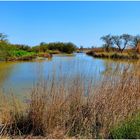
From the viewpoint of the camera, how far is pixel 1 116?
469cm

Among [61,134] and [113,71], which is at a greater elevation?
[113,71]

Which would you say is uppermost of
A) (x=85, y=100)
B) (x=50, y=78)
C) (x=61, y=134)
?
(x=50, y=78)

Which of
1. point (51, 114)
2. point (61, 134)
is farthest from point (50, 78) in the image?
point (61, 134)

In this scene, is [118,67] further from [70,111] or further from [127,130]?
[127,130]

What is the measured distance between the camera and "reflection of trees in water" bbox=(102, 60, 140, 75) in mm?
5172

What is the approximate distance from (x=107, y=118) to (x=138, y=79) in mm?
1083

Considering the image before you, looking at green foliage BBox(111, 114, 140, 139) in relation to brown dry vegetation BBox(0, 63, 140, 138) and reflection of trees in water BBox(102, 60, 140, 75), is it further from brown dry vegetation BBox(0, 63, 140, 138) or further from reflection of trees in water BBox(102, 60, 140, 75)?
reflection of trees in water BBox(102, 60, 140, 75)

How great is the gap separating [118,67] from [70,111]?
1.30 m

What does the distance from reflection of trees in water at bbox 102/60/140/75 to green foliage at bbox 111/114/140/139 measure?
47.0 inches

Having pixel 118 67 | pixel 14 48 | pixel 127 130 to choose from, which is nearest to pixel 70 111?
pixel 127 130

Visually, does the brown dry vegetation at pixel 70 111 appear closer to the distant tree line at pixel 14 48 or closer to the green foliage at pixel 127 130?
the green foliage at pixel 127 130

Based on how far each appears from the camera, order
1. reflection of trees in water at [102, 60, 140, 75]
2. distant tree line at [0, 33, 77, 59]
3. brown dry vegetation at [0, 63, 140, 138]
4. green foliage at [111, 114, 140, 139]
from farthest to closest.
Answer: distant tree line at [0, 33, 77, 59] → reflection of trees in water at [102, 60, 140, 75] → brown dry vegetation at [0, 63, 140, 138] → green foliage at [111, 114, 140, 139]

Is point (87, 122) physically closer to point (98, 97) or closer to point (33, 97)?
point (98, 97)

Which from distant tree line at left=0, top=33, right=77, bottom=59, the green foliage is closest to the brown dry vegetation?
the green foliage
